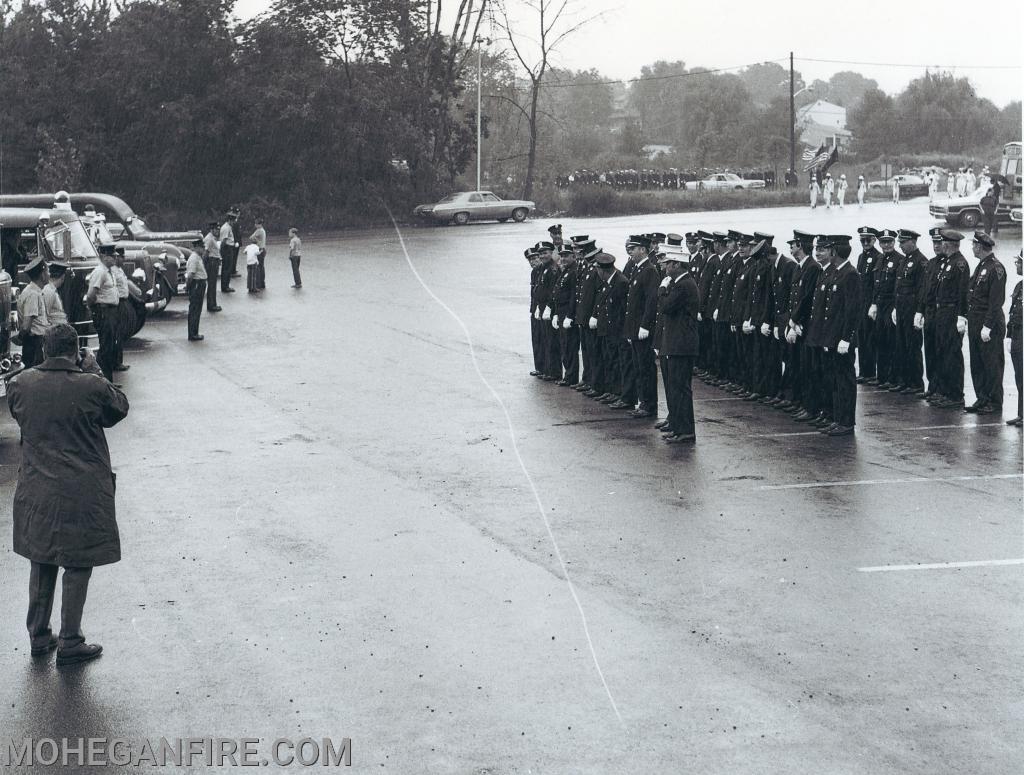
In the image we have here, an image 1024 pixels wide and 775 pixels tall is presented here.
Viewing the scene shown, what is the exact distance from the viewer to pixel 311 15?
5334 cm

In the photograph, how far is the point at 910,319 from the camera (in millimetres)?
16062

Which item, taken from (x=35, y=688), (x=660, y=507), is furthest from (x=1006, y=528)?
(x=35, y=688)

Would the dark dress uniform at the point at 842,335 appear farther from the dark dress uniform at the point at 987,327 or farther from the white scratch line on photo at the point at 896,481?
the white scratch line on photo at the point at 896,481

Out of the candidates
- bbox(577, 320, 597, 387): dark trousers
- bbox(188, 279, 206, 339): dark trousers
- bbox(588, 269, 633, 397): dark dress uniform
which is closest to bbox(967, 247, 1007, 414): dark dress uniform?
bbox(588, 269, 633, 397): dark dress uniform

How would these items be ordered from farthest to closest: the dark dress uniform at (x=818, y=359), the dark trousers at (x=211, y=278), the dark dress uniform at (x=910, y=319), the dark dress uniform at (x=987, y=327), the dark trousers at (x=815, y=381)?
the dark trousers at (x=211, y=278)
the dark dress uniform at (x=910, y=319)
the dark dress uniform at (x=987, y=327)
the dark trousers at (x=815, y=381)
the dark dress uniform at (x=818, y=359)

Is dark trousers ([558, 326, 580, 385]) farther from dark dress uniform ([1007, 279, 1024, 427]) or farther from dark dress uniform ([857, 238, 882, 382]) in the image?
dark dress uniform ([1007, 279, 1024, 427])

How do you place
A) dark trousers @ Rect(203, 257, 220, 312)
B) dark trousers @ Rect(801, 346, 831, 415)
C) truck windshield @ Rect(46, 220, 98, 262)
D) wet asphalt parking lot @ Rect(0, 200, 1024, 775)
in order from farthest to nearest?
dark trousers @ Rect(203, 257, 220, 312) < truck windshield @ Rect(46, 220, 98, 262) < dark trousers @ Rect(801, 346, 831, 415) < wet asphalt parking lot @ Rect(0, 200, 1024, 775)

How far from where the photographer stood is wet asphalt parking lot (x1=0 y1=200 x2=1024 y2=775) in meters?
6.54

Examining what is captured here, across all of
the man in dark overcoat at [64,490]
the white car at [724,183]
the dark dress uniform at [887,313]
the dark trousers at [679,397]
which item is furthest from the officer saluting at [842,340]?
the white car at [724,183]

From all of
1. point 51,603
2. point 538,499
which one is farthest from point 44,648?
point 538,499

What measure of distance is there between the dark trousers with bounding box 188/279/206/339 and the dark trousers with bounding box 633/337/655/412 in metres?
9.44

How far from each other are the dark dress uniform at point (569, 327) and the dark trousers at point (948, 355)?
14.0 feet

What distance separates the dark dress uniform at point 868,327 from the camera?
1689 cm

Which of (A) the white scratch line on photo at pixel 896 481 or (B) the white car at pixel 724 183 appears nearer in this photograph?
(A) the white scratch line on photo at pixel 896 481
